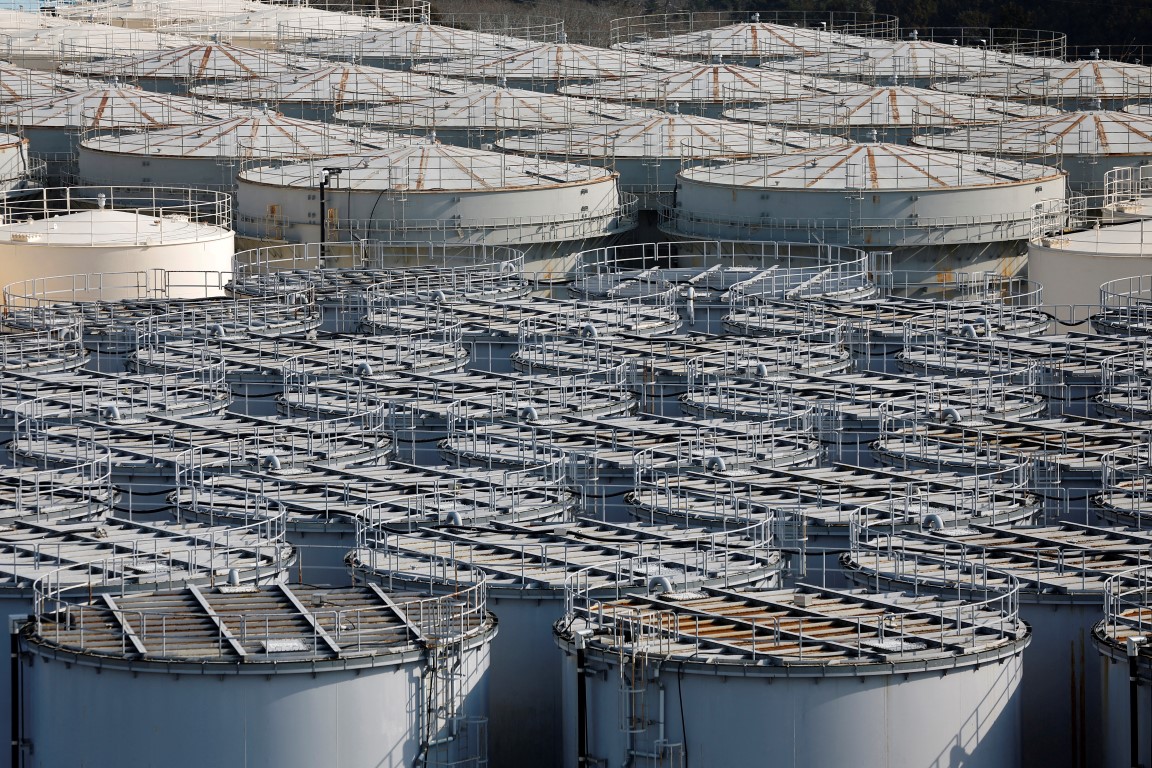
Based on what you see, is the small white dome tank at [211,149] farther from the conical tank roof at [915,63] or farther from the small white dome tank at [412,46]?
the conical tank roof at [915,63]

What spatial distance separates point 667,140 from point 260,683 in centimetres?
5632

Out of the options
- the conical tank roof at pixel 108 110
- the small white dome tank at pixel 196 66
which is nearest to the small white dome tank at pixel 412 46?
the small white dome tank at pixel 196 66

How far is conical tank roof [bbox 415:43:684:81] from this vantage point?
364 feet

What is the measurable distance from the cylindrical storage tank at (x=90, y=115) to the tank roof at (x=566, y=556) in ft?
177

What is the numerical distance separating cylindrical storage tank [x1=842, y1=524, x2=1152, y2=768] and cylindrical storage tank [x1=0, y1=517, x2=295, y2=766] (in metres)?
9.22

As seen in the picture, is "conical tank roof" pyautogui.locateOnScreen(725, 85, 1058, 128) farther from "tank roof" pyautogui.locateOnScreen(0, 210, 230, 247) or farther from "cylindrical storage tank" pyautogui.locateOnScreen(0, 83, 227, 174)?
"tank roof" pyautogui.locateOnScreen(0, 210, 230, 247)

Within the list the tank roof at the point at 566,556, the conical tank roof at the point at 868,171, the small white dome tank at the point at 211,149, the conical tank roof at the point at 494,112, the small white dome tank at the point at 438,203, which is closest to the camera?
the tank roof at the point at 566,556

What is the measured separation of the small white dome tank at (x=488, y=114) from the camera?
309 feet

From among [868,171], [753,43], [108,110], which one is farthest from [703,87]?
[868,171]

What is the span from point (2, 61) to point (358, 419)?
71014mm

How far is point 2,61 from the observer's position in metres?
115

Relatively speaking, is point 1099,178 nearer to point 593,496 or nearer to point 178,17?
point 593,496

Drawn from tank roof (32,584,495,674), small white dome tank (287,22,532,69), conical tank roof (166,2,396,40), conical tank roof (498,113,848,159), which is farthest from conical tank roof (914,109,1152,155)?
tank roof (32,584,495,674)

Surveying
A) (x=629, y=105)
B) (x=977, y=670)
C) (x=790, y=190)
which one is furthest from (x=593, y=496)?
(x=629, y=105)
